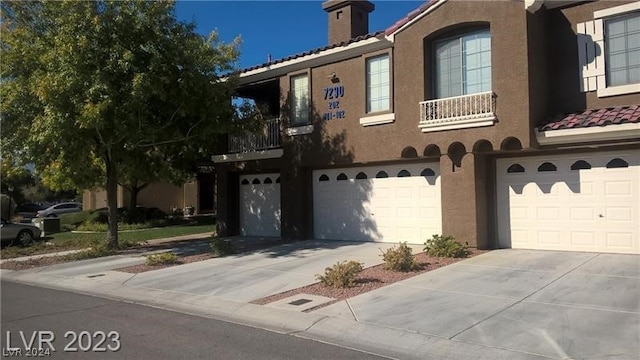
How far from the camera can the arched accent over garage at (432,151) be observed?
1433cm

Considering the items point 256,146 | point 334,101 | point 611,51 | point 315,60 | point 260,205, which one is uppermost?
point 315,60

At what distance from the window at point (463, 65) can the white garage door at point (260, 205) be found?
732cm

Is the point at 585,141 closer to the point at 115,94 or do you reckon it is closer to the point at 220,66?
the point at 220,66

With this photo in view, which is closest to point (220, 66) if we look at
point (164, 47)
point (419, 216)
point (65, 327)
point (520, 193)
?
point (164, 47)

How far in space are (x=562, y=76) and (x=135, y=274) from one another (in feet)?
36.6

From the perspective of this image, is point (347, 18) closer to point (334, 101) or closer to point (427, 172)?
point (334, 101)

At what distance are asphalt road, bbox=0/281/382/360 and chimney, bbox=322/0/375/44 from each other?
1258 cm

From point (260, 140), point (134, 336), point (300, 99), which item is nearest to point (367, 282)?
point (134, 336)

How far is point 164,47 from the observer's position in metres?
15.5

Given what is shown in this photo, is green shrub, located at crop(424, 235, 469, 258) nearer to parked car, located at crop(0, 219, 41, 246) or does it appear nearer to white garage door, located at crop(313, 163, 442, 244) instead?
white garage door, located at crop(313, 163, 442, 244)

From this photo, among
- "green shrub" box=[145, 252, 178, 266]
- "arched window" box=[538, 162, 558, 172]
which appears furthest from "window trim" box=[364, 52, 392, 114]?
"green shrub" box=[145, 252, 178, 266]

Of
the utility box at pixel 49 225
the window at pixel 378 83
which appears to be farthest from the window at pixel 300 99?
the utility box at pixel 49 225

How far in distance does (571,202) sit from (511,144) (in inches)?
74.8

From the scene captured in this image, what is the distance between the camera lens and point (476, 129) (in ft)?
44.0
